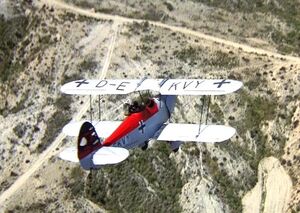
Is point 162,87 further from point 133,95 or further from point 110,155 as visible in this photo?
point 133,95

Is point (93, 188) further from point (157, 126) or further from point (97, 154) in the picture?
point (97, 154)

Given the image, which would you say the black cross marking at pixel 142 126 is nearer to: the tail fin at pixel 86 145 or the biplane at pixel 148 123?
the biplane at pixel 148 123

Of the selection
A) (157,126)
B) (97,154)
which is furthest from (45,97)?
(97,154)

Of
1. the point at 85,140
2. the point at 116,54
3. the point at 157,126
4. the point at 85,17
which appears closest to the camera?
the point at 85,140

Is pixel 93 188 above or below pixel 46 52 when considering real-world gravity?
below

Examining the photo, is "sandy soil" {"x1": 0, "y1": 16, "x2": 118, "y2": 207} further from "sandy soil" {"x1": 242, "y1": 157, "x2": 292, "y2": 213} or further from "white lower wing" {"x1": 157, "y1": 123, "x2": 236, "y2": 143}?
"sandy soil" {"x1": 242, "y1": 157, "x2": 292, "y2": 213}
